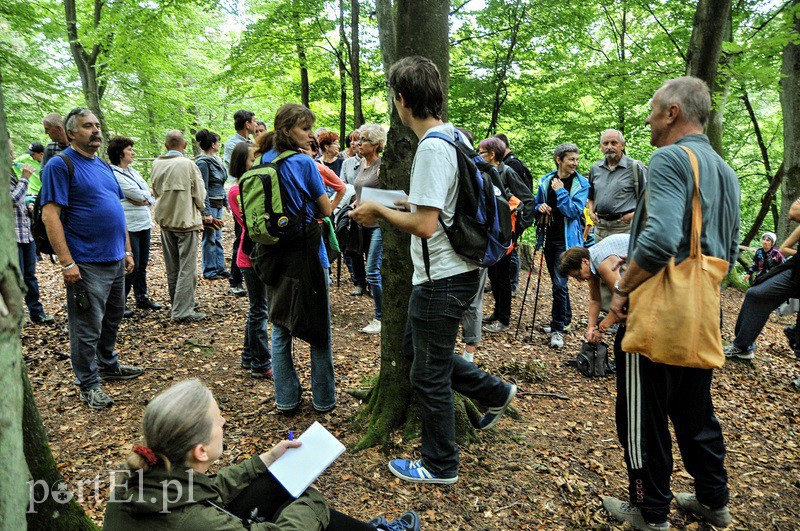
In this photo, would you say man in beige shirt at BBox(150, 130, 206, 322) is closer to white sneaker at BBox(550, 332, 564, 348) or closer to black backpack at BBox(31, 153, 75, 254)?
black backpack at BBox(31, 153, 75, 254)

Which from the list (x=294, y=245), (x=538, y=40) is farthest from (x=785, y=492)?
(x=538, y=40)

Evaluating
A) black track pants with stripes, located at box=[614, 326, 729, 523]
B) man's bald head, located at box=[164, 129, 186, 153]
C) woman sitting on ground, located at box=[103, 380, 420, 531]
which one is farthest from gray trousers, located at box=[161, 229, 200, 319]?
black track pants with stripes, located at box=[614, 326, 729, 523]

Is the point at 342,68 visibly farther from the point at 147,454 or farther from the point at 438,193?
the point at 147,454

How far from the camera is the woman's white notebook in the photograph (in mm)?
2059

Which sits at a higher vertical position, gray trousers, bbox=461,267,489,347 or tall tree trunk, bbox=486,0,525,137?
tall tree trunk, bbox=486,0,525,137

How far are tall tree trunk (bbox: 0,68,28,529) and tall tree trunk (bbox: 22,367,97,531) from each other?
3.01ft

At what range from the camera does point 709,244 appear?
7.86 ft

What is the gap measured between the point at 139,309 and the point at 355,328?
305cm

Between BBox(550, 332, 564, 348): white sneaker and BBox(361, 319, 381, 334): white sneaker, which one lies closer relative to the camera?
BBox(550, 332, 564, 348): white sneaker

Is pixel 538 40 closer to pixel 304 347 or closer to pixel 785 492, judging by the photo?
pixel 304 347

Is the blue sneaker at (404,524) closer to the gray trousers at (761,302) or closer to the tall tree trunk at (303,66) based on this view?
the gray trousers at (761,302)

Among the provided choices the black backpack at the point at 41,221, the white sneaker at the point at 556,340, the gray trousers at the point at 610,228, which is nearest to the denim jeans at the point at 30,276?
the black backpack at the point at 41,221

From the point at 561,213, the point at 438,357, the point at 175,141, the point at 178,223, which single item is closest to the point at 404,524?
the point at 438,357

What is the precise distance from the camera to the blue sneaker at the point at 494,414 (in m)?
3.15
